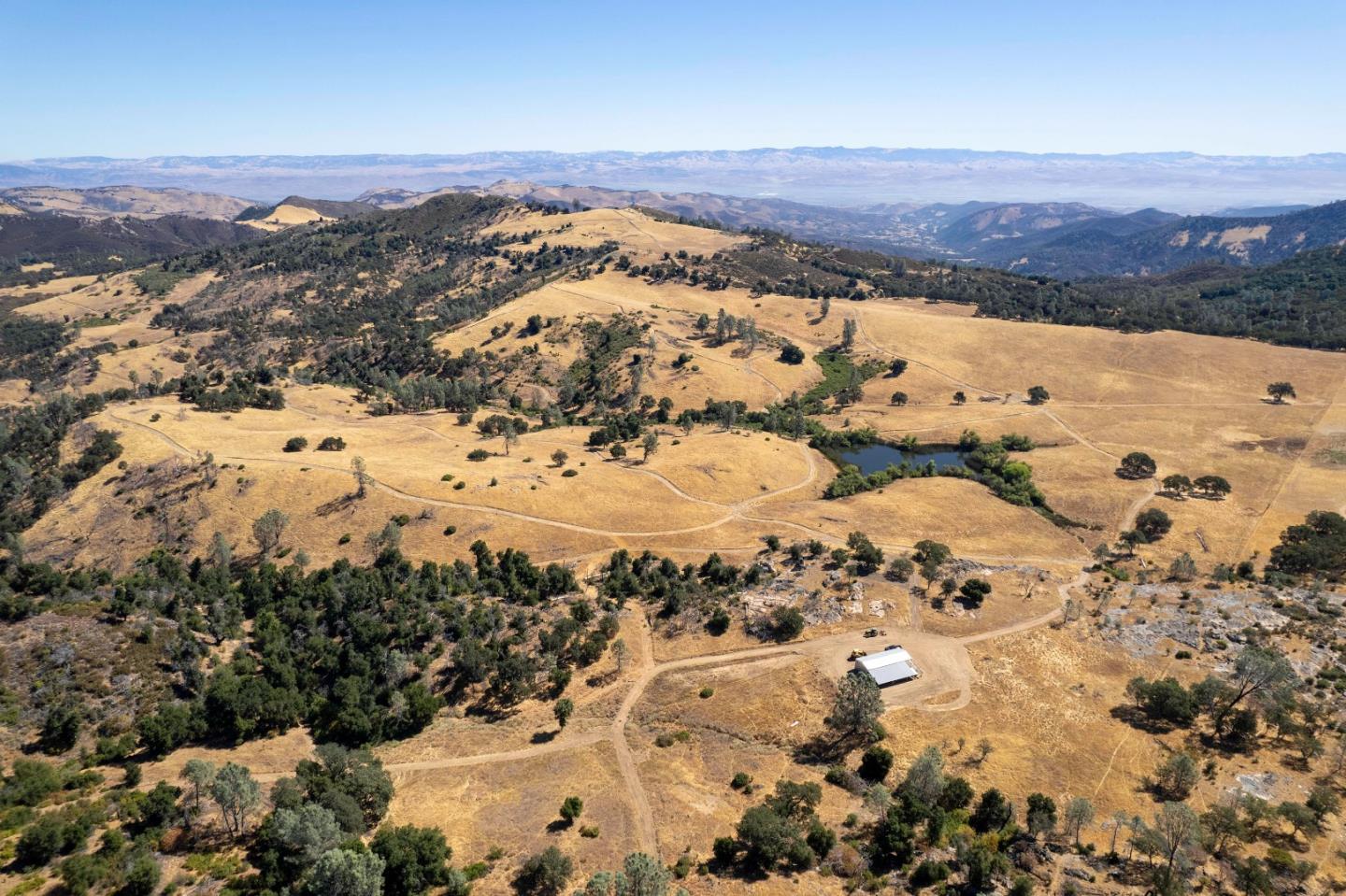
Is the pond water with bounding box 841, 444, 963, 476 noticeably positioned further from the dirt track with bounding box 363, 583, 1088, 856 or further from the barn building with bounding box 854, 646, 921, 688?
the barn building with bounding box 854, 646, 921, 688

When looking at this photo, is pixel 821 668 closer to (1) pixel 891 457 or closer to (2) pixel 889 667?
(2) pixel 889 667

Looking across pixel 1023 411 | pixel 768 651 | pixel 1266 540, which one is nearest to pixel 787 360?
pixel 1023 411

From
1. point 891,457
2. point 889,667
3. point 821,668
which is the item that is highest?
point 889,667

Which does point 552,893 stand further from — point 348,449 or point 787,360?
point 787,360

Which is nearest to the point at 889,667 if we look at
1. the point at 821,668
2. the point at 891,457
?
the point at 821,668

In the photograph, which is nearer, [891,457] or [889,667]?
[889,667]

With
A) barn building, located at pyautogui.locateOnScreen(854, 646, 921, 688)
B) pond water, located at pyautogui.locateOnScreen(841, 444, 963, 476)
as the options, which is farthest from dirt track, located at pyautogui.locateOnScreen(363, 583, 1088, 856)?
pond water, located at pyautogui.locateOnScreen(841, 444, 963, 476)
